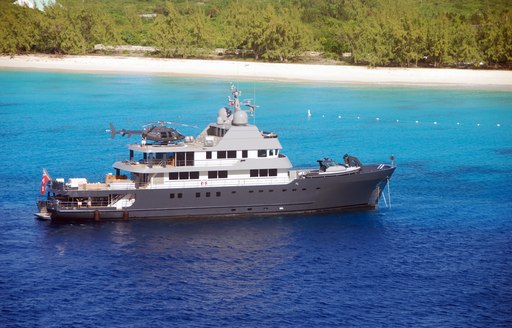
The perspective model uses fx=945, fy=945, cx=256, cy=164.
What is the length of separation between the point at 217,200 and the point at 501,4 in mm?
133699

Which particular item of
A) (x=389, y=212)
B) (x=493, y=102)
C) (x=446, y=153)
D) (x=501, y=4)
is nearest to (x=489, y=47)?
(x=493, y=102)

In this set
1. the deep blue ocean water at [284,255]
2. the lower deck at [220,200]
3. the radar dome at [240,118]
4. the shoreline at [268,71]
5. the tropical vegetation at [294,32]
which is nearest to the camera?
the deep blue ocean water at [284,255]

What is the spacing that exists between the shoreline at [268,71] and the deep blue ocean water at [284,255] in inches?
1807

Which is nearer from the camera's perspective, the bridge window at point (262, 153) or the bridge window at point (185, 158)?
the bridge window at point (185, 158)

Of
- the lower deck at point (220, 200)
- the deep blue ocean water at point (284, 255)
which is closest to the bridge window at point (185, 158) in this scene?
the lower deck at point (220, 200)

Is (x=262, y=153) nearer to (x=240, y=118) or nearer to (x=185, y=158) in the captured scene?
(x=240, y=118)

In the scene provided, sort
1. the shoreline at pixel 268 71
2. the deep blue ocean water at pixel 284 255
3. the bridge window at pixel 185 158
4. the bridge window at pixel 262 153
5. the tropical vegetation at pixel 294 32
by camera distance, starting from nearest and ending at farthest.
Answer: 1. the deep blue ocean water at pixel 284 255
2. the bridge window at pixel 185 158
3. the bridge window at pixel 262 153
4. the shoreline at pixel 268 71
5. the tropical vegetation at pixel 294 32

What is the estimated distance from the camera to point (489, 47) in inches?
5295

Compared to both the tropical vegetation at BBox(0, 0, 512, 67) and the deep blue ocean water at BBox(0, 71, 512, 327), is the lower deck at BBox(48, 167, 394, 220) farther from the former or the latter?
the tropical vegetation at BBox(0, 0, 512, 67)

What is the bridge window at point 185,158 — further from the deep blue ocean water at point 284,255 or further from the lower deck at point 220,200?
the deep blue ocean water at point 284,255

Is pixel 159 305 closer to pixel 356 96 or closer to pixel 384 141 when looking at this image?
pixel 384 141

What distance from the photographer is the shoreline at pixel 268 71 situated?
131m

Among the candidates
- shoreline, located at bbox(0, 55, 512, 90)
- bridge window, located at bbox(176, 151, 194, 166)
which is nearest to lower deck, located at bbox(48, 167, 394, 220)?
bridge window, located at bbox(176, 151, 194, 166)

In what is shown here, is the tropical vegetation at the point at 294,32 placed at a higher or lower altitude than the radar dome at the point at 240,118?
higher
